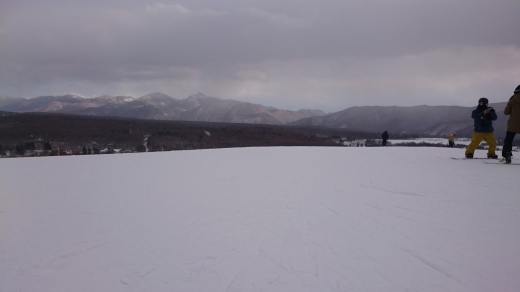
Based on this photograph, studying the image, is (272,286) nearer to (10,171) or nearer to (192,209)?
(192,209)

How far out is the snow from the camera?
3068 mm

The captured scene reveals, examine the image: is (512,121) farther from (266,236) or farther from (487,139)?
(266,236)

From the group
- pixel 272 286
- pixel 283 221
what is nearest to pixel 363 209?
pixel 283 221

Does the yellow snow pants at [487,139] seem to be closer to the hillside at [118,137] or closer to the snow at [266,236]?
the snow at [266,236]

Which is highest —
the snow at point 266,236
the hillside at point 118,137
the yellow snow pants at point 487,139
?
the yellow snow pants at point 487,139

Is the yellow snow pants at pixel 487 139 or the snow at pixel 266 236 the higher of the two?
the yellow snow pants at pixel 487 139

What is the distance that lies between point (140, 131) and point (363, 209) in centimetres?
12551

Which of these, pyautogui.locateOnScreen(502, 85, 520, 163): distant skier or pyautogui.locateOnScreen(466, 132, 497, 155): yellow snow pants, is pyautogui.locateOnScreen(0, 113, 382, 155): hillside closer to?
pyautogui.locateOnScreen(466, 132, 497, 155): yellow snow pants

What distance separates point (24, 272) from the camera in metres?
3.30

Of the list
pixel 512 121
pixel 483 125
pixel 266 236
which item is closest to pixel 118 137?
pixel 483 125

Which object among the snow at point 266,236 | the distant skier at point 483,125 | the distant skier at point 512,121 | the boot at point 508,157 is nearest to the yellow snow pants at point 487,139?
the distant skier at point 483,125

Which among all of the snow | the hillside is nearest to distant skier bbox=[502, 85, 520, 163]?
the snow

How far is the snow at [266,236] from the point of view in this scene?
307 cm

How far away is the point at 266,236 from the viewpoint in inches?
161
